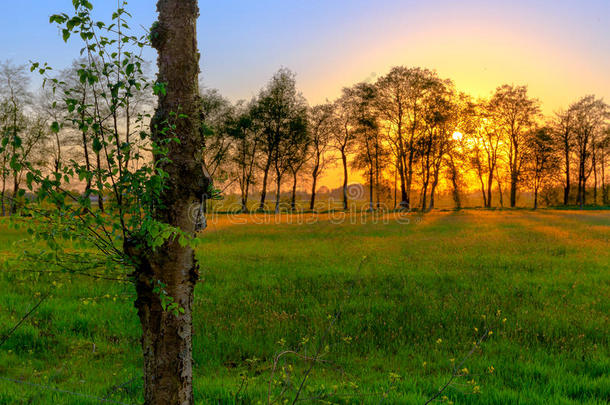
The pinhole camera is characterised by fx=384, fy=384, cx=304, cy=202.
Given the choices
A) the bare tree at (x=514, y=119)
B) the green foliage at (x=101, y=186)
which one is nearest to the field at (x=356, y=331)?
the green foliage at (x=101, y=186)

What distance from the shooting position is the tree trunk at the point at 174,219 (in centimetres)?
387

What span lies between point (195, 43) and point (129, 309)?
8631 millimetres

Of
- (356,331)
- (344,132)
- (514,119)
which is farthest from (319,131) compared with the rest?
(356,331)

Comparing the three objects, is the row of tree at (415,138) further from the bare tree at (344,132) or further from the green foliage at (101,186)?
the green foliage at (101,186)

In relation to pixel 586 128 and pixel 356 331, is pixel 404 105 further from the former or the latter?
pixel 356 331

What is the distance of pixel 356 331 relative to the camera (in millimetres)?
8891

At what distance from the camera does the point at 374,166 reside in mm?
63688

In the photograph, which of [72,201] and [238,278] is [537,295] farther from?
Answer: [72,201]

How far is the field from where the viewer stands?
596 centimetres

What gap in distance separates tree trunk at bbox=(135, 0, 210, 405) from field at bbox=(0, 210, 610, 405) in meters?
0.79

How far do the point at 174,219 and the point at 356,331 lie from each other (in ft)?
20.5

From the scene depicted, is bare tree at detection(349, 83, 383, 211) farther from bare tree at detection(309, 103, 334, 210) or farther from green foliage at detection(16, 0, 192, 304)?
green foliage at detection(16, 0, 192, 304)

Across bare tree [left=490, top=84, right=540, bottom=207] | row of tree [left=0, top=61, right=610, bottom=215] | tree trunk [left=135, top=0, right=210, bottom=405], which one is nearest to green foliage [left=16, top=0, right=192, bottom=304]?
tree trunk [left=135, top=0, right=210, bottom=405]

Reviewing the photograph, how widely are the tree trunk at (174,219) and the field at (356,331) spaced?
79cm
